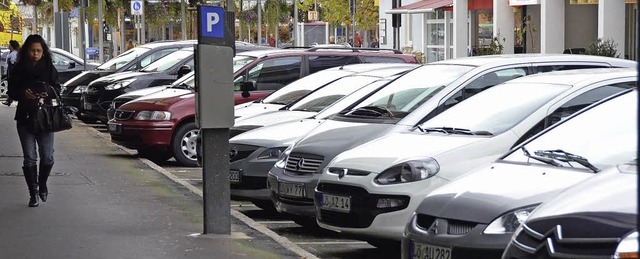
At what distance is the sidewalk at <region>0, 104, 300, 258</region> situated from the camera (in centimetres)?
980

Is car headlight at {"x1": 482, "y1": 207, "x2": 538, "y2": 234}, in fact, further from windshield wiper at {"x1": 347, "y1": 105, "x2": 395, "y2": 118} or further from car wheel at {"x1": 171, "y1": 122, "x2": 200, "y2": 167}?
car wheel at {"x1": 171, "y1": 122, "x2": 200, "y2": 167}

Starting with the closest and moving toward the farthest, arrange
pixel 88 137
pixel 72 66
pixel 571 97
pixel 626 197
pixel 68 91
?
pixel 626 197 → pixel 571 97 → pixel 88 137 → pixel 68 91 → pixel 72 66

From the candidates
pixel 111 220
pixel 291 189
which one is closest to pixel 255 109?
pixel 111 220

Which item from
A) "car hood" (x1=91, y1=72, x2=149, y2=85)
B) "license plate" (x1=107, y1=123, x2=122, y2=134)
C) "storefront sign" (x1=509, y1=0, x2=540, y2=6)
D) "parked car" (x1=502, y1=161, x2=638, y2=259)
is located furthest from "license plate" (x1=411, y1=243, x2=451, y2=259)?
"storefront sign" (x1=509, y1=0, x2=540, y2=6)

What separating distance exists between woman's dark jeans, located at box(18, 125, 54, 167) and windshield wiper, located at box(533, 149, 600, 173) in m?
6.01

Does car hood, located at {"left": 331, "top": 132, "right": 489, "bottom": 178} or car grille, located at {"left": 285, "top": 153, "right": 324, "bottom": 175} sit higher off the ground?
car hood, located at {"left": 331, "top": 132, "right": 489, "bottom": 178}

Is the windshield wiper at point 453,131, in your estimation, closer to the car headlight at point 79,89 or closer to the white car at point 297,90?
the white car at point 297,90

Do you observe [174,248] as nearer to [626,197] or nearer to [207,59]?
[207,59]

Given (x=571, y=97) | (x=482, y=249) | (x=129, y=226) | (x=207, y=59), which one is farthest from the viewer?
(x=129, y=226)

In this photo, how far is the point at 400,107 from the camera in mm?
11203

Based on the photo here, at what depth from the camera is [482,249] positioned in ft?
23.8

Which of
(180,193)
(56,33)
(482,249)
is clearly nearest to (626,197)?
(482,249)

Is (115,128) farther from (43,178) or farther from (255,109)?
(43,178)

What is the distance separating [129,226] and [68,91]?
15059mm
